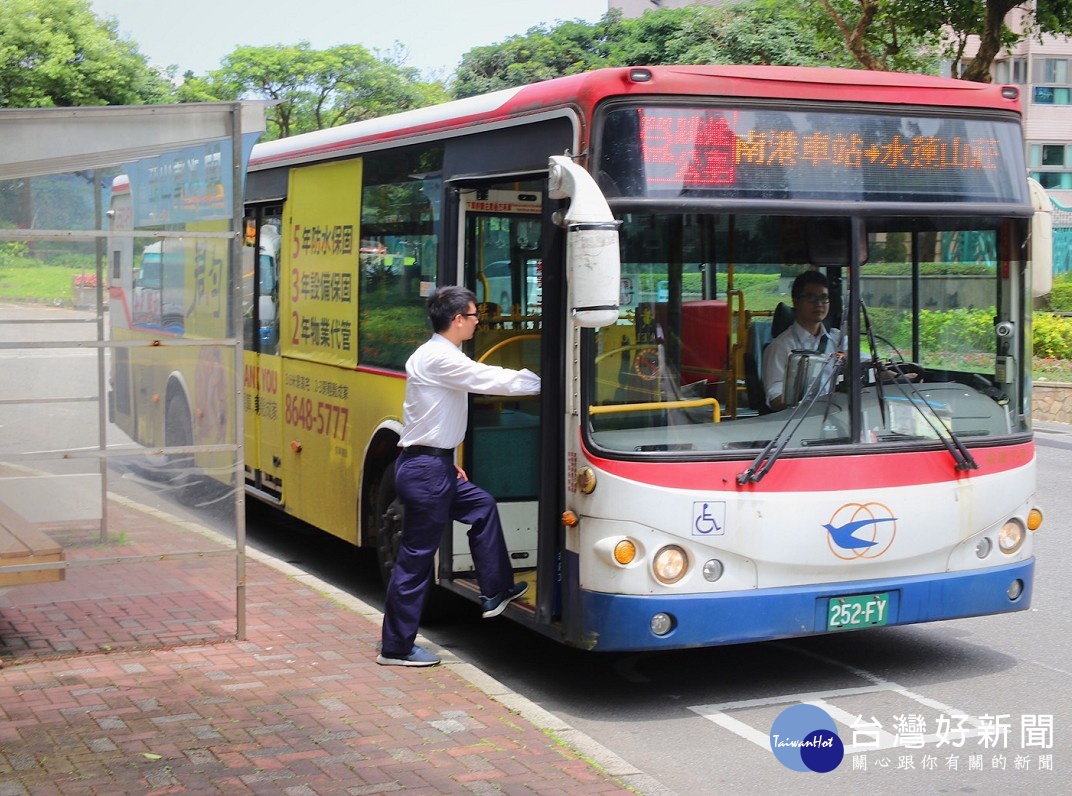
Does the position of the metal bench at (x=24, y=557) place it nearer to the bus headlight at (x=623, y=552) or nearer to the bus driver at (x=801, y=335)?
the bus headlight at (x=623, y=552)

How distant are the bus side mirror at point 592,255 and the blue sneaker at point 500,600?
1.55 m

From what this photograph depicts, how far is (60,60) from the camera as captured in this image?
42844 millimetres

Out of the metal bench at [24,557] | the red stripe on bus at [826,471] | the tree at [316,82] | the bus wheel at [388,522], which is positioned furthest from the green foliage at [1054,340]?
the tree at [316,82]

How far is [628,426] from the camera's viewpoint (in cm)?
608

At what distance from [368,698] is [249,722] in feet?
2.03

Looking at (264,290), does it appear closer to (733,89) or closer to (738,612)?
(733,89)

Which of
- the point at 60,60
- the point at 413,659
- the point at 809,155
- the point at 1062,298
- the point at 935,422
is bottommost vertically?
the point at 413,659

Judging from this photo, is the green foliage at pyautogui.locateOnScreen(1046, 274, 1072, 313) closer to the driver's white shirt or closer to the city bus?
the city bus

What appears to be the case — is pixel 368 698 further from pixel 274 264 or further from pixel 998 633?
pixel 274 264

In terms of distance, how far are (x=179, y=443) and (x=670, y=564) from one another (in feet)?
8.91

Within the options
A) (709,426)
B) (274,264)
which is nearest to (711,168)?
(709,426)

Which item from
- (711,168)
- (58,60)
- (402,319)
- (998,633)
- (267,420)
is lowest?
(998,633)

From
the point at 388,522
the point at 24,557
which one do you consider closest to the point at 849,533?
the point at 388,522

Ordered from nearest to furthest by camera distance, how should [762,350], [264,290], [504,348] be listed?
[762,350] < [504,348] < [264,290]
